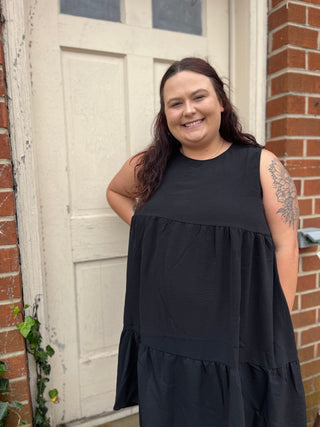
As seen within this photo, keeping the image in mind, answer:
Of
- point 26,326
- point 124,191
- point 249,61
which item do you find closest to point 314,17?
point 249,61

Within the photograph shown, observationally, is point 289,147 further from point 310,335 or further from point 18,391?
point 18,391

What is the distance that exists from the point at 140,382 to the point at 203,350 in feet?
1.11

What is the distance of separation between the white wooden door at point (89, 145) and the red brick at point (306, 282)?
3.39ft

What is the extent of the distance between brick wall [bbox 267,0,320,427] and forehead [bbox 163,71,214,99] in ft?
2.11

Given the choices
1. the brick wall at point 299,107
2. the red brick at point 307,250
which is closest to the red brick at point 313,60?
the brick wall at point 299,107

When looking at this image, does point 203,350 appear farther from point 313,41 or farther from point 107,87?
point 313,41

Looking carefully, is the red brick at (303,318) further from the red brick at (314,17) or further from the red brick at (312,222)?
the red brick at (314,17)

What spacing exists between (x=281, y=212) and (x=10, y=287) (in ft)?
3.92

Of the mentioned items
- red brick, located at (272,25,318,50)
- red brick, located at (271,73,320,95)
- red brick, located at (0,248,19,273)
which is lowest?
red brick, located at (0,248,19,273)

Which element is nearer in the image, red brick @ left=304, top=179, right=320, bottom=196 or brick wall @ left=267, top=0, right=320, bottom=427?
brick wall @ left=267, top=0, right=320, bottom=427

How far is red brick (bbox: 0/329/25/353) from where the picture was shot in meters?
1.40

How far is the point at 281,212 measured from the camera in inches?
49.9

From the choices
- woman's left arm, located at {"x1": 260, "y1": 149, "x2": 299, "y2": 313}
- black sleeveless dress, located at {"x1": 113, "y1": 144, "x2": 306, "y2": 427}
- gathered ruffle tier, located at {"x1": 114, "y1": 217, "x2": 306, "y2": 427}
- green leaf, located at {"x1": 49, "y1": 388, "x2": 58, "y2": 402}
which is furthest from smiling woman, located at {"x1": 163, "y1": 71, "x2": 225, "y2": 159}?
green leaf, located at {"x1": 49, "y1": 388, "x2": 58, "y2": 402}

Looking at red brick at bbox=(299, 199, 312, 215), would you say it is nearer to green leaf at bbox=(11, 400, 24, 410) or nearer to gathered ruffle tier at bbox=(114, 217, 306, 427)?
gathered ruffle tier at bbox=(114, 217, 306, 427)
